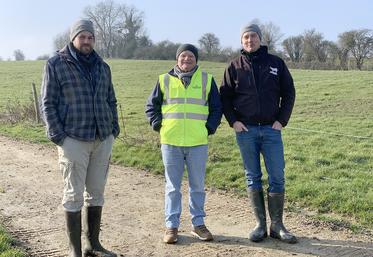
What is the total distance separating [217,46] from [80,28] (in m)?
67.2

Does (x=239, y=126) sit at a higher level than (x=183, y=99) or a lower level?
lower

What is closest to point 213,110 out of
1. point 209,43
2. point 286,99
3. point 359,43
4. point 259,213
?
point 286,99

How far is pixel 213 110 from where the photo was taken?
17.5ft

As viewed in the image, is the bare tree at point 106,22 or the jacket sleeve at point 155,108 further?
the bare tree at point 106,22

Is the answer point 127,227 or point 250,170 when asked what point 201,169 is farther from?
point 127,227

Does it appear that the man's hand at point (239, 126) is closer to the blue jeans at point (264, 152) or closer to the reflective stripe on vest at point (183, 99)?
Result: the blue jeans at point (264, 152)

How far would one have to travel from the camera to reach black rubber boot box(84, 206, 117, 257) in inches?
193

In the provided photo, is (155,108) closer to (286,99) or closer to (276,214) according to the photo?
(286,99)

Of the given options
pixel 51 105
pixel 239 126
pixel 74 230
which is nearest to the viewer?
pixel 51 105

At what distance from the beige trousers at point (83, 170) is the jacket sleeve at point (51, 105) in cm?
12

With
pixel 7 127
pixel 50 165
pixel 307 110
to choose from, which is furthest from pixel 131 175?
pixel 307 110

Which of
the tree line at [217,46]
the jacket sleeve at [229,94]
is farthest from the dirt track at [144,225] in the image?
the tree line at [217,46]

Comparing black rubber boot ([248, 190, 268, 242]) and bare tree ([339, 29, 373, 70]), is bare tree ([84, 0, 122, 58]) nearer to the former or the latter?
bare tree ([339, 29, 373, 70])

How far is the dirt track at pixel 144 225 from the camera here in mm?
5035
